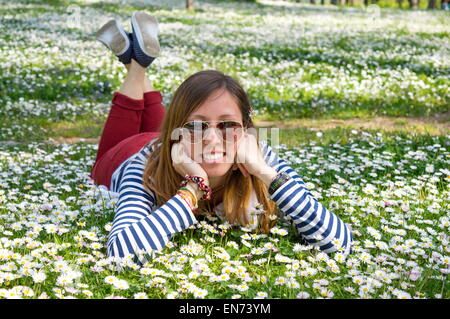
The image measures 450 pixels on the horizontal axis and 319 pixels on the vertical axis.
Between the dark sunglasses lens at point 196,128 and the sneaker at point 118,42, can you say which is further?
the sneaker at point 118,42

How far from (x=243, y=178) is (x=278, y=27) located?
20431mm

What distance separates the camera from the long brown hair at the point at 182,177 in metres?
3.60

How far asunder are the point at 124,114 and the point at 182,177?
202cm

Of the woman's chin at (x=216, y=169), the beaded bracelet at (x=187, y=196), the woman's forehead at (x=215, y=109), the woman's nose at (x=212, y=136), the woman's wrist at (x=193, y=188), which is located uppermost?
the woman's forehead at (x=215, y=109)

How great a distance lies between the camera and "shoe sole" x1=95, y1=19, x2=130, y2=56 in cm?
599

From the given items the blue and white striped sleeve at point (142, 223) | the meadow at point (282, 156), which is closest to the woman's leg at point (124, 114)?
the meadow at point (282, 156)

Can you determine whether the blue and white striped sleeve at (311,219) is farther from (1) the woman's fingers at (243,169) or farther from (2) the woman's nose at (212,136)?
(2) the woman's nose at (212,136)

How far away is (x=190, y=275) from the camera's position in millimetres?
3143

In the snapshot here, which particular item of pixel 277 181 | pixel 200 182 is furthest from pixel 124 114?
pixel 277 181

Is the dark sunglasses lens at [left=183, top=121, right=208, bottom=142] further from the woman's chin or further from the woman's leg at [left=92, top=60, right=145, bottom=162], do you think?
the woman's leg at [left=92, top=60, right=145, bottom=162]

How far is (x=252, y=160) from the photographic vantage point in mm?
3627

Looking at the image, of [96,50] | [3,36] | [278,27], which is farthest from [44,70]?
[278,27]

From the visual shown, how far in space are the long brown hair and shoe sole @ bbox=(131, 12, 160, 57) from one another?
201 centimetres

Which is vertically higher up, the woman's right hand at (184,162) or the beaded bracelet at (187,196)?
the woman's right hand at (184,162)
